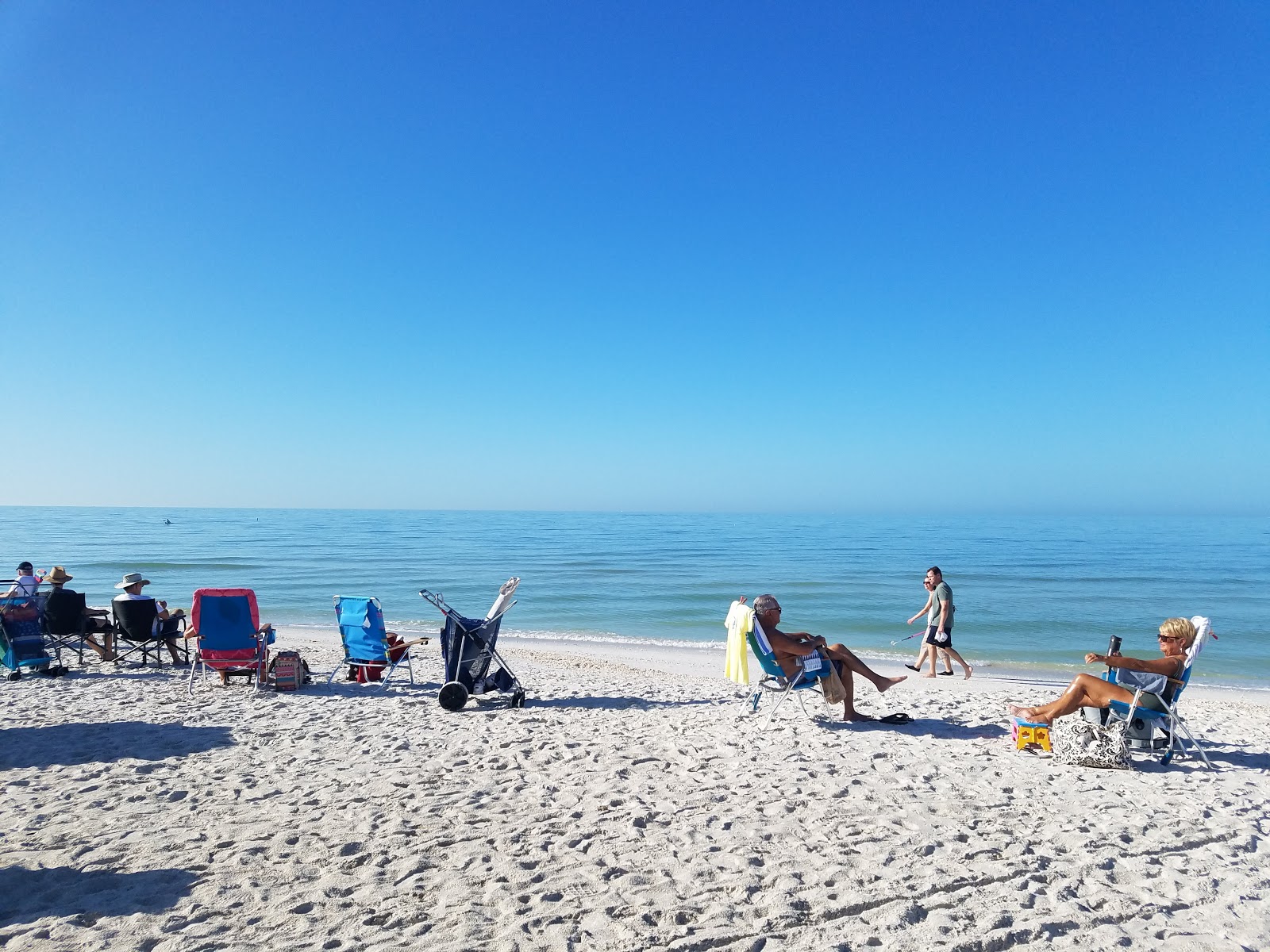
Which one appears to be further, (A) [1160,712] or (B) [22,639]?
(B) [22,639]

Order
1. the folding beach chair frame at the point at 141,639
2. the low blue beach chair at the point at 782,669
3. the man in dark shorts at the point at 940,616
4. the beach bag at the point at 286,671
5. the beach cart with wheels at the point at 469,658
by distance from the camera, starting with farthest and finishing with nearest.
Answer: the man in dark shorts at the point at 940,616 < the folding beach chair frame at the point at 141,639 < the beach bag at the point at 286,671 < the beach cart with wheels at the point at 469,658 < the low blue beach chair at the point at 782,669

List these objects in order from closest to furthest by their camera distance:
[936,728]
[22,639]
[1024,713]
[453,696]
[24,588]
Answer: [1024,713]
[936,728]
[453,696]
[22,639]
[24,588]

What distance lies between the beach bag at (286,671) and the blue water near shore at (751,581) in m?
8.10

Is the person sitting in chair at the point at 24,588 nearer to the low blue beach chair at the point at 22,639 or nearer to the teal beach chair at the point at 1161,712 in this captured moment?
the low blue beach chair at the point at 22,639

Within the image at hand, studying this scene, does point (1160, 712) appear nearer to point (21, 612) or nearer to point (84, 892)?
point (84, 892)

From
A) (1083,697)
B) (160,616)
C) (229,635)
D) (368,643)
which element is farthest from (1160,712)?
(160,616)

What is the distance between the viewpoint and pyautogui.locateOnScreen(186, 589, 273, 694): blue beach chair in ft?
25.8

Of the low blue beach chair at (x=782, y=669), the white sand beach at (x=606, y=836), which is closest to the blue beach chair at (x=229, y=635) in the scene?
the white sand beach at (x=606, y=836)

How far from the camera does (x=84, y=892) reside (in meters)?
3.25

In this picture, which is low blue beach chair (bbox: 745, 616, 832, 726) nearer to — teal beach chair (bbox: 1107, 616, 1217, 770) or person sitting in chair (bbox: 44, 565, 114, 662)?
teal beach chair (bbox: 1107, 616, 1217, 770)

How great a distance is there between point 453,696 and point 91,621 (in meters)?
5.25

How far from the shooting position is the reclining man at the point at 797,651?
635 centimetres

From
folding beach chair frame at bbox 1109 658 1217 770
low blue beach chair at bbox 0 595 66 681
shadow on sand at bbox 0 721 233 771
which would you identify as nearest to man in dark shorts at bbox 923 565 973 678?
folding beach chair frame at bbox 1109 658 1217 770

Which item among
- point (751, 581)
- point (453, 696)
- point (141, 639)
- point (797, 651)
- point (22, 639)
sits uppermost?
point (797, 651)
